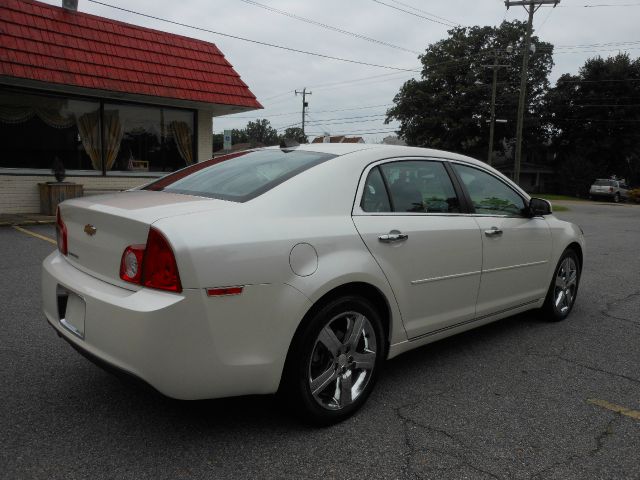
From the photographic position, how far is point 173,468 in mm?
2379

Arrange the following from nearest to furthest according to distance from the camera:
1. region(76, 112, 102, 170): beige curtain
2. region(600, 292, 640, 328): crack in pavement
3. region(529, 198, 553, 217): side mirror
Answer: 1. region(529, 198, 553, 217): side mirror
2. region(600, 292, 640, 328): crack in pavement
3. region(76, 112, 102, 170): beige curtain

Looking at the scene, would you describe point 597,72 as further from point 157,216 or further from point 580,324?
point 157,216

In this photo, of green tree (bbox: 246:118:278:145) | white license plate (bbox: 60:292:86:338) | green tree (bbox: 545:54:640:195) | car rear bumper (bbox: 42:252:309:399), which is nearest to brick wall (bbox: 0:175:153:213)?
white license plate (bbox: 60:292:86:338)

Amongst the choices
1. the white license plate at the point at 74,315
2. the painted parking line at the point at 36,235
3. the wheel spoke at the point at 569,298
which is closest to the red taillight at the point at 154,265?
the white license plate at the point at 74,315

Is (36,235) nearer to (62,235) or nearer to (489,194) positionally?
(62,235)

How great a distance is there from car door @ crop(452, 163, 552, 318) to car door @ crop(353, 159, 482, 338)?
143mm

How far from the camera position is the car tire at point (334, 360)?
2625mm

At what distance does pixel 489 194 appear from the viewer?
4.05 m

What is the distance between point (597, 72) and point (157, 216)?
5556cm

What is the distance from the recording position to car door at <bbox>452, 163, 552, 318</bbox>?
3.79 metres

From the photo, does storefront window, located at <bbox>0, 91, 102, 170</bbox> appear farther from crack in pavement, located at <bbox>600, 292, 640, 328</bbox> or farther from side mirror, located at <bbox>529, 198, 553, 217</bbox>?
crack in pavement, located at <bbox>600, 292, 640, 328</bbox>

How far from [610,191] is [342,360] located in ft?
142

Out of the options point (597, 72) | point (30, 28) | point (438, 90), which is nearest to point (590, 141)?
point (597, 72)

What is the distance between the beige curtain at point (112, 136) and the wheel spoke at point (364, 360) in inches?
450
